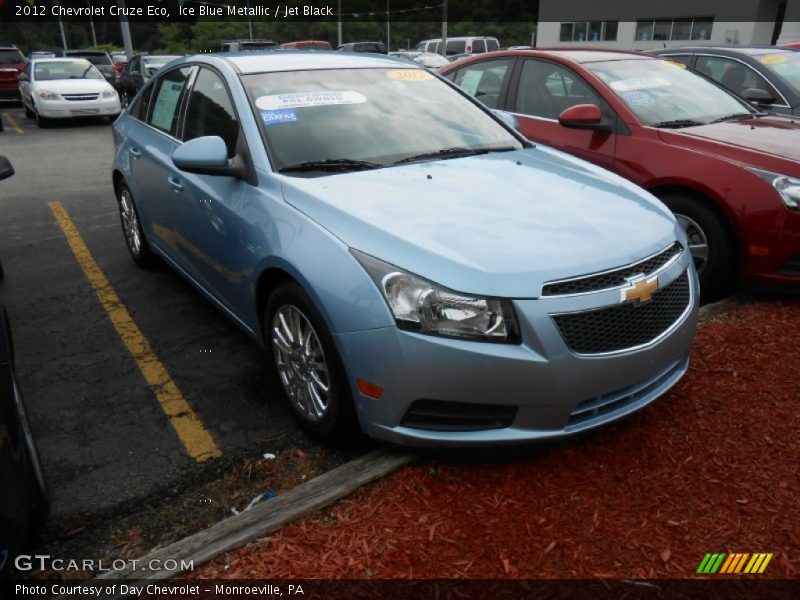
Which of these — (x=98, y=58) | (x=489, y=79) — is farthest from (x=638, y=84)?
(x=98, y=58)

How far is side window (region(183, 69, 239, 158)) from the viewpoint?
3.61m

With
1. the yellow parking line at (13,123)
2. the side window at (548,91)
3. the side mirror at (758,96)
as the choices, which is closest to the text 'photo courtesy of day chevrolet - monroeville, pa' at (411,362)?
the side window at (548,91)

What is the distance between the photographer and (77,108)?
1505 cm

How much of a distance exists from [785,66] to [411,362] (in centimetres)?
645

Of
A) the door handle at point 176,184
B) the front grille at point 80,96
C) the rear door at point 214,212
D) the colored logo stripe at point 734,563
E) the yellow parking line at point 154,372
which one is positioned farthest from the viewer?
the front grille at point 80,96

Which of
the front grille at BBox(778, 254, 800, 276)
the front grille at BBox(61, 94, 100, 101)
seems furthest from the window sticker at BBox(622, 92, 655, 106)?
the front grille at BBox(61, 94, 100, 101)

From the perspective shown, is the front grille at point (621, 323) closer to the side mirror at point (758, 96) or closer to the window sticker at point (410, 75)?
the window sticker at point (410, 75)

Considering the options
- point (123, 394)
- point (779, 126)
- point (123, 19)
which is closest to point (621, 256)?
point (123, 394)

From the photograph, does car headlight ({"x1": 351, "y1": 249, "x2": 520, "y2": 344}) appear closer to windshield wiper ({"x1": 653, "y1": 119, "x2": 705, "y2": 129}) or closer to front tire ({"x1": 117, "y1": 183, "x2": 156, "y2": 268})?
windshield wiper ({"x1": 653, "y1": 119, "x2": 705, "y2": 129})

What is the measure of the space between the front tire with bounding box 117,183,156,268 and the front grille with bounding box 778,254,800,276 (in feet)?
14.6

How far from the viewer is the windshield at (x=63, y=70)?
621 inches

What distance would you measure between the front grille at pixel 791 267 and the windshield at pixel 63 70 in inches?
634

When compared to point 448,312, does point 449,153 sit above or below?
above

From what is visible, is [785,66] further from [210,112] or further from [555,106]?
[210,112]
